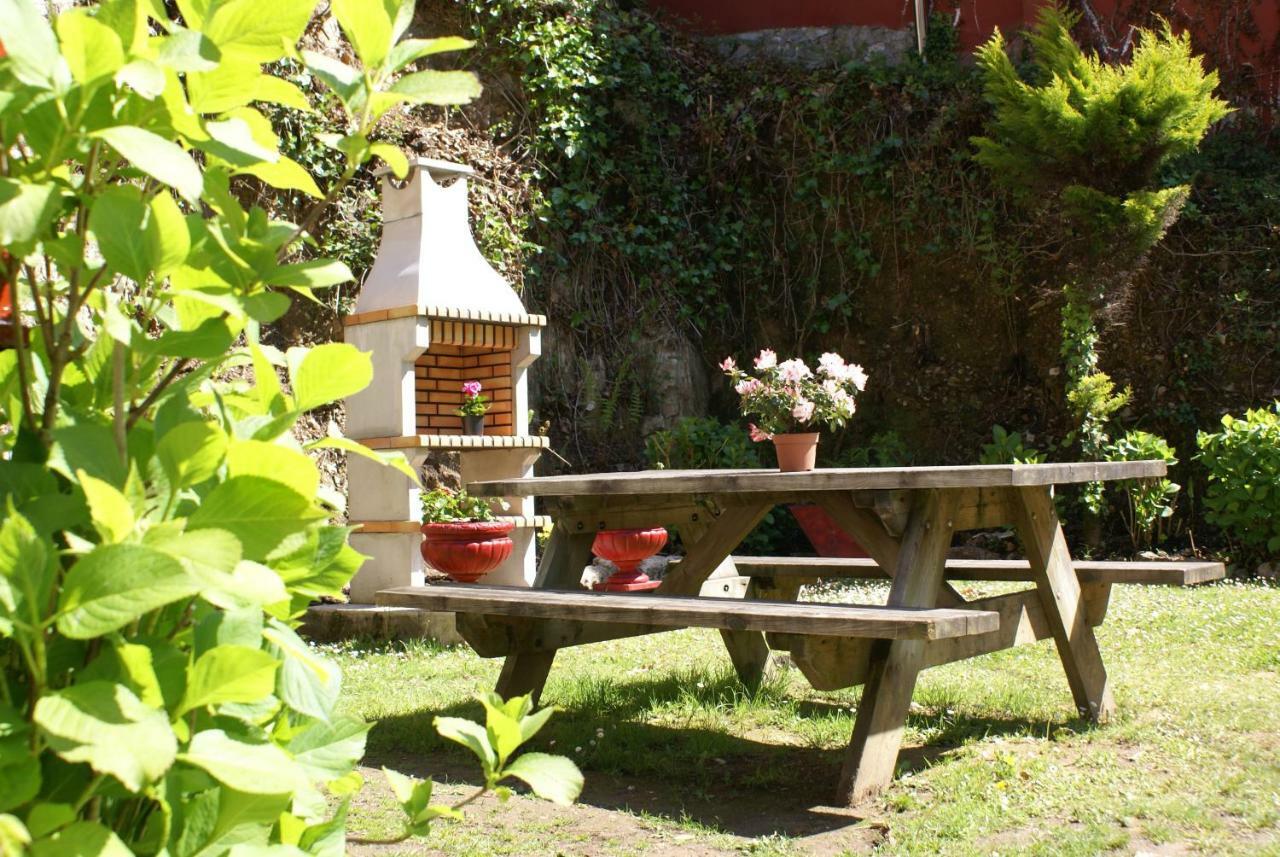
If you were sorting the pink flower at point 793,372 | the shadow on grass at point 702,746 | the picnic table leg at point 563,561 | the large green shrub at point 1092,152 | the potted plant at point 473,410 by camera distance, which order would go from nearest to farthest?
1. the shadow on grass at point 702,746
2. the pink flower at point 793,372
3. the picnic table leg at point 563,561
4. the potted plant at point 473,410
5. the large green shrub at point 1092,152

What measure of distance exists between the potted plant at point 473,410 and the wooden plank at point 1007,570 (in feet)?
6.18

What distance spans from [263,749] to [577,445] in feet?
25.4

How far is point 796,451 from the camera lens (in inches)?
158

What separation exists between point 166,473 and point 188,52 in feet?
0.79

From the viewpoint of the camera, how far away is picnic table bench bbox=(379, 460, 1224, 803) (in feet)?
10.1

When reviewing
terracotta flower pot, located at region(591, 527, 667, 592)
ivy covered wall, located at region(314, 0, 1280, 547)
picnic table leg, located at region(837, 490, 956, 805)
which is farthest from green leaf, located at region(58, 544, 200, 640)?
ivy covered wall, located at region(314, 0, 1280, 547)

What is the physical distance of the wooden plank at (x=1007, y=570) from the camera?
148 inches

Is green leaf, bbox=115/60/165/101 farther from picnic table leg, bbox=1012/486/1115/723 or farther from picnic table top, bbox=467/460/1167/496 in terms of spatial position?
picnic table leg, bbox=1012/486/1115/723

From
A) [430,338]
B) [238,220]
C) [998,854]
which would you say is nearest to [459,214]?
[430,338]

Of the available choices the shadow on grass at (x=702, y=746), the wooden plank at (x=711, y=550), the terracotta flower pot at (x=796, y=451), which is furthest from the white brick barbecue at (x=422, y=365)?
the terracotta flower pot at (x=796, y=451)

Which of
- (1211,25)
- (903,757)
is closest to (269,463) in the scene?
(903,757)

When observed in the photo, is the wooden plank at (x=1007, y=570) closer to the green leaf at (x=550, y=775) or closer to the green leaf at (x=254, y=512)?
the green leaf at (x=550, y=775)

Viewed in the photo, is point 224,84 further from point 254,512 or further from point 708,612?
point 708,612

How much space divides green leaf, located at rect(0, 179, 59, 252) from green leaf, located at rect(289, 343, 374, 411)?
0.64 ft
